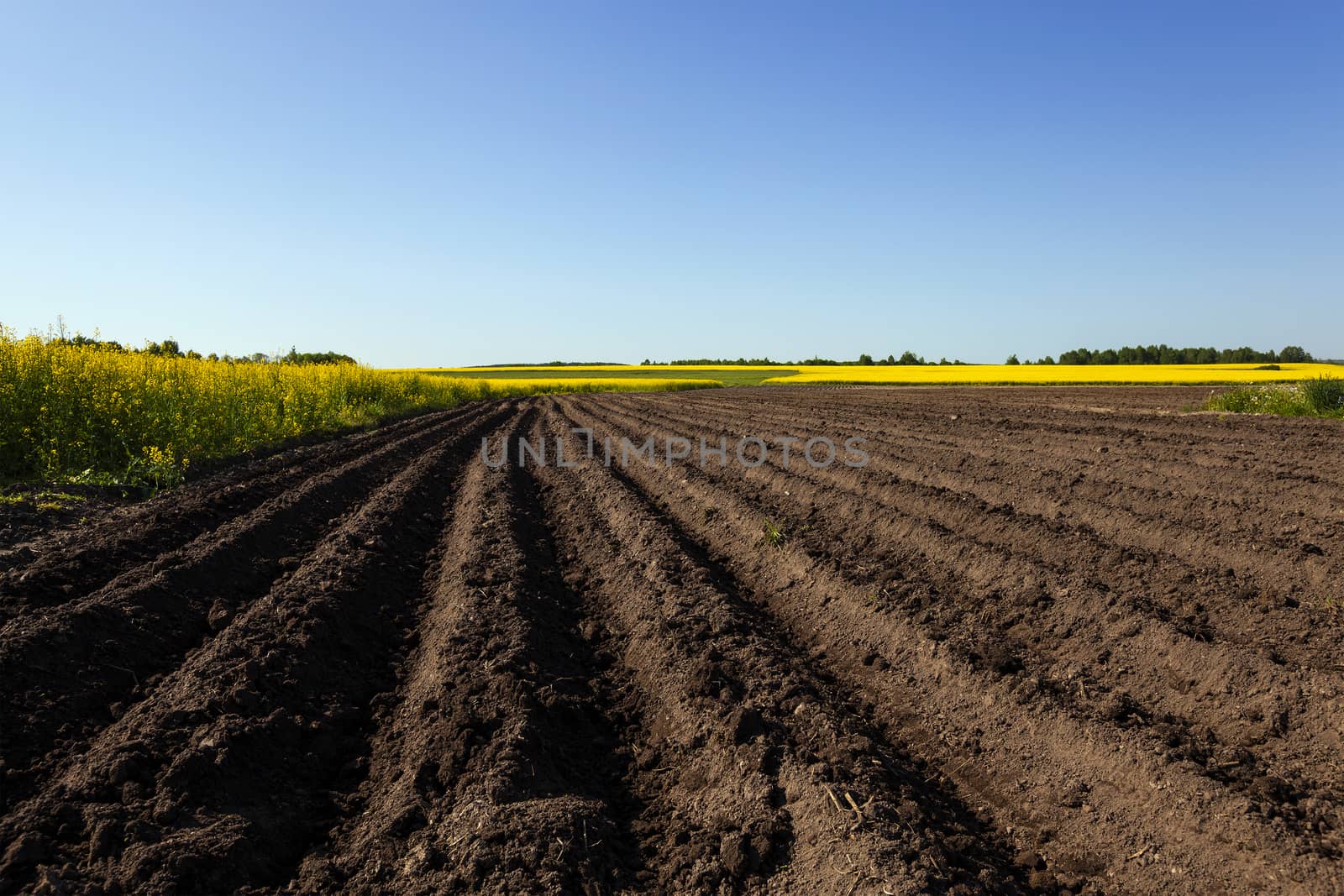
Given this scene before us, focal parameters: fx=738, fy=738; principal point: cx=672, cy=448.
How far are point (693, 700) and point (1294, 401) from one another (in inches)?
693

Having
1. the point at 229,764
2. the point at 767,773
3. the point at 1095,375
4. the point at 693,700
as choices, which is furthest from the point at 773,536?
the point at 1095,375

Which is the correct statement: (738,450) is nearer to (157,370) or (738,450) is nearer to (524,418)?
(157,370)

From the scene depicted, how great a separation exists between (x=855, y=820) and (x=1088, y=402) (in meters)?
23.1

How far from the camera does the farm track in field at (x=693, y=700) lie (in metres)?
2.81

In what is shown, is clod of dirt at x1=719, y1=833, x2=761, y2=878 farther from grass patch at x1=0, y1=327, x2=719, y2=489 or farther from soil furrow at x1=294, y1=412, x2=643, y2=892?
grass patch at x1=0, y1=327, x2=719, y2=489

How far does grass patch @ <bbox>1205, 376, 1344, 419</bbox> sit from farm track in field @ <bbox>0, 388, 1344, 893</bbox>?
31.1 feet

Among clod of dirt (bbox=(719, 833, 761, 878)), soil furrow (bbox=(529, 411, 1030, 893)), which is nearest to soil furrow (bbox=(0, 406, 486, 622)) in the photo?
soil furrow (bbox=(529, 411, 1030, 893))

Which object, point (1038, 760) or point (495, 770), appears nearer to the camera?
point (495, 770)

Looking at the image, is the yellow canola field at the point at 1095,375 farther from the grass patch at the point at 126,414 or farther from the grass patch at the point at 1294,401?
the grass patch at the point at 126,414

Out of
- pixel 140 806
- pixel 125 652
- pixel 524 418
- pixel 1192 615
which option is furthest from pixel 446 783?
pixel 524 418

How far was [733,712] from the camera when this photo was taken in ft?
12.2

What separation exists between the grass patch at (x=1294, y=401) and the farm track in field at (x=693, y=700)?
9489mm

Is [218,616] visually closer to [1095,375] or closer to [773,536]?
[773,536]

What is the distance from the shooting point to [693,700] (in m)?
4.05
